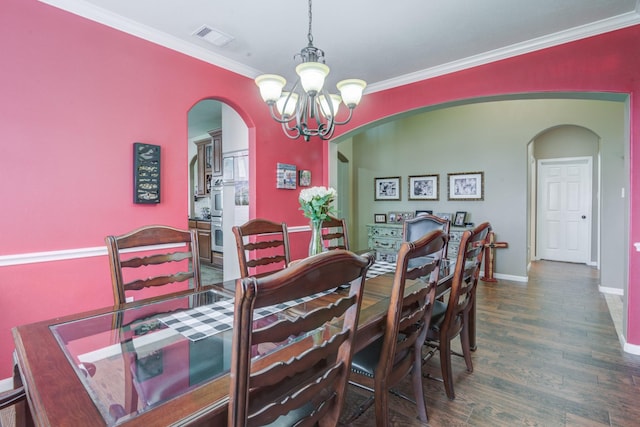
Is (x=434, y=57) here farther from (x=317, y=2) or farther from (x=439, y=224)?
(x=439, y=224)

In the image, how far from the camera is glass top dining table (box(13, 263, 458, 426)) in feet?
2.52

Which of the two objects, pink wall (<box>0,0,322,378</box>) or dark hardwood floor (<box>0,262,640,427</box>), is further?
pink wall (<box>0,0,322,378</box>)

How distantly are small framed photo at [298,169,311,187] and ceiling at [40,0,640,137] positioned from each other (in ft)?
4.49

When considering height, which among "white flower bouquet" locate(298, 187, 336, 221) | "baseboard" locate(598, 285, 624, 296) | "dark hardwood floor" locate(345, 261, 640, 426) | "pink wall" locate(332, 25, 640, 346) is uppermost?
"pink wall" locate(332, 25, 640, 346)

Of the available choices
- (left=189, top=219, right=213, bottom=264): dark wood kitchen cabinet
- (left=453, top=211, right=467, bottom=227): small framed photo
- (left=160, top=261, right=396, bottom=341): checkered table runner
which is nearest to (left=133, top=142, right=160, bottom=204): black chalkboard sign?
(left=160, top=261, right=396, bottom=341): checkered table runner

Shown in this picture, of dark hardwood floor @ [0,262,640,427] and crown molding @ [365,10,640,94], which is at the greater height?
crown molding @ [365,10,640,94]

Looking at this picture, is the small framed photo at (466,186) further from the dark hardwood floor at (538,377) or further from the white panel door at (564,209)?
the white panel door at (564,209)

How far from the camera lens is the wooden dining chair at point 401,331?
1273mm

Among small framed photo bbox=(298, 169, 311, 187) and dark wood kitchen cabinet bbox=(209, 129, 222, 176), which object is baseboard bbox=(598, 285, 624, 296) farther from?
dark wood kitchen cabinet bbox=(209, 129, 222, 176)

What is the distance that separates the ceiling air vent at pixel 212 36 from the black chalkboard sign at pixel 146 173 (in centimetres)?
107

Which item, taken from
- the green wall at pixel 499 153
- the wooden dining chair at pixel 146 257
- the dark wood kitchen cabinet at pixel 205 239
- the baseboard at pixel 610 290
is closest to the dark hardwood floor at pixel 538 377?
the baseboard at pixel 610 290

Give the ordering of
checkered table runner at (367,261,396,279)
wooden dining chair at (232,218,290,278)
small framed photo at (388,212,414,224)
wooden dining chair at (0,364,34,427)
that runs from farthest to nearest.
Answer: small framed photo at (388,212,414,224) < checkered table runner at (367,261,396,279) < wooden dining chair at (232,218,290,278) < wooden dining chair at (0,364,34,427)

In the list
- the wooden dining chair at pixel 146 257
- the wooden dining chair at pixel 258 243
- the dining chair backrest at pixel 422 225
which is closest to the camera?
the wooden dining chair at pixel 146 257

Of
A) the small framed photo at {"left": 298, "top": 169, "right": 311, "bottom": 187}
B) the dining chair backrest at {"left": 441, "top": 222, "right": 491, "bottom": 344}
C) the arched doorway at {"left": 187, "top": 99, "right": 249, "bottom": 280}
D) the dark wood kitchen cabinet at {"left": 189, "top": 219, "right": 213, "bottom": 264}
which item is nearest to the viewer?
the dining chair backrest at {"left": 441, "top": 222, "right": 491, "bottom": 344}
